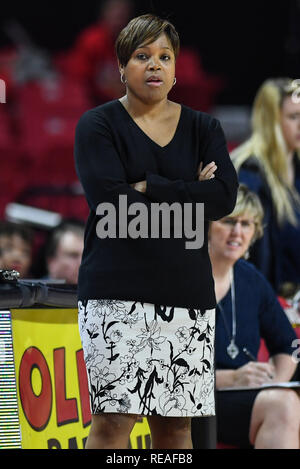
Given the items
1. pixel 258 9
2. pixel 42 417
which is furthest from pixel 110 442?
pixel 258 9

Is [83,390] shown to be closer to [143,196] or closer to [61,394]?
[61,394]

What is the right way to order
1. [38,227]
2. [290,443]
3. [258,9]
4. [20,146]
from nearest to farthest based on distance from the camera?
[290,443], [38,227], [20,146], [258,9]

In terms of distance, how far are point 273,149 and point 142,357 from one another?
251 centimetres

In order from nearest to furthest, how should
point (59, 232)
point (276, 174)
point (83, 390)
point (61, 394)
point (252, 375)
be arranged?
1. point (61, 394)
2. point (83, 390)
3. point (252, 375)
4. point (276, 174)
5. point (59, 232)

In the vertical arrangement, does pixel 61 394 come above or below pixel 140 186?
below

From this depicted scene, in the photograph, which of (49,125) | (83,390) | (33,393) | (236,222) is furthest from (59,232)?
(49,125)

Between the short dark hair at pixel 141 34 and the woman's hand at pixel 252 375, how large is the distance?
59.1 inches

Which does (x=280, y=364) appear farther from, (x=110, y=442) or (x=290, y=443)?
(x=110, y=442)

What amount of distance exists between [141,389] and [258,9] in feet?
26.4

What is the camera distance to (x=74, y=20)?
991cm

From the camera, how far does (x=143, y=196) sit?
2.29 metres

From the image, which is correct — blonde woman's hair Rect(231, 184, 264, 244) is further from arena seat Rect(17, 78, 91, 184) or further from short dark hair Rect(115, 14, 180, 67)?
arena seat Rect(17, 78, 91, 184)

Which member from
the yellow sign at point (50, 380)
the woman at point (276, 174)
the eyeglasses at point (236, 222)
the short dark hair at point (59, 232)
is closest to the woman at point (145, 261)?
the yellow sign at point (50, 380)

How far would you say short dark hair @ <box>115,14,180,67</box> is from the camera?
7.59 ft
